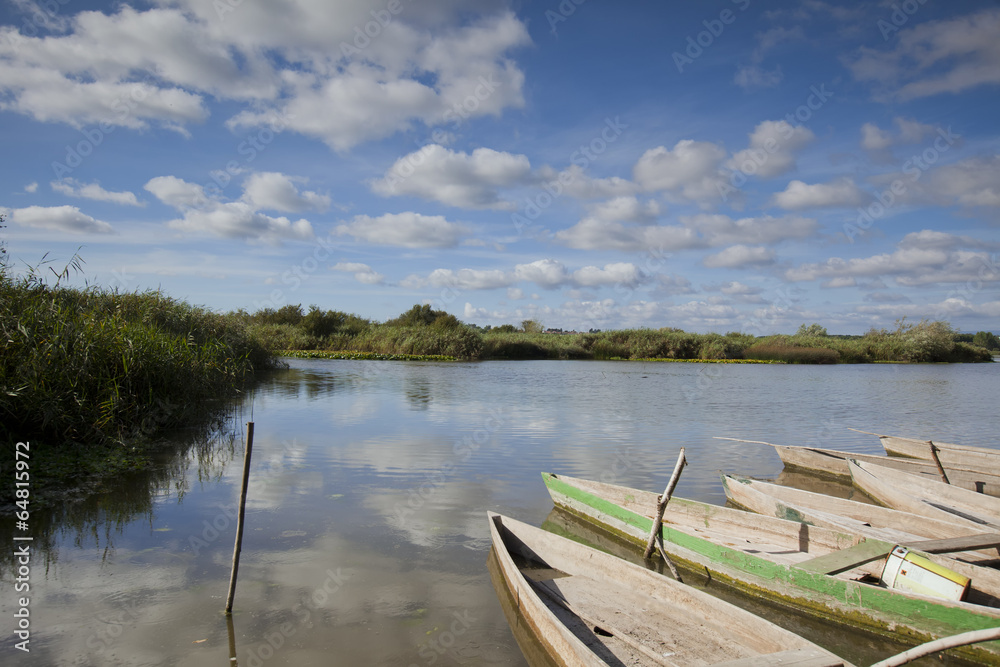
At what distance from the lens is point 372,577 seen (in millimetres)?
5633

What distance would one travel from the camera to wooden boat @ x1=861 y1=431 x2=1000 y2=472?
31.6 feet

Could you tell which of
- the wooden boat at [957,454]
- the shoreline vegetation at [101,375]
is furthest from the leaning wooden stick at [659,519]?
the shoreline vegetation at [101,375]

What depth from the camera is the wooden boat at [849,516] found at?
6186 millimetres

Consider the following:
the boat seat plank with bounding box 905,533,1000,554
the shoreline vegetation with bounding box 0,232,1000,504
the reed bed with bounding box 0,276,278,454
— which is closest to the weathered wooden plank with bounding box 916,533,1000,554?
the boat seat plank with bounding box 905,533,1000,554

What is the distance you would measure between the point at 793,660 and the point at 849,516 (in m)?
4.29

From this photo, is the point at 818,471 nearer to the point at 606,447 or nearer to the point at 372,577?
the point at 606,447

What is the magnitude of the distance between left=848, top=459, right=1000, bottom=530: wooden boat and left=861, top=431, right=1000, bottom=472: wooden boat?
128 centimetres

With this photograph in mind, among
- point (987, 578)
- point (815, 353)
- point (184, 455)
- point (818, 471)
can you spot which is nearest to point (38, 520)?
point (184, 455)

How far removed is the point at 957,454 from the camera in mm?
10047

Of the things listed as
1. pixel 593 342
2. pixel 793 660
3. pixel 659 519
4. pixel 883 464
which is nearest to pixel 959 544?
pixel 659 519

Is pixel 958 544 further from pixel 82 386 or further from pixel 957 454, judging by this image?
pixel 82 386

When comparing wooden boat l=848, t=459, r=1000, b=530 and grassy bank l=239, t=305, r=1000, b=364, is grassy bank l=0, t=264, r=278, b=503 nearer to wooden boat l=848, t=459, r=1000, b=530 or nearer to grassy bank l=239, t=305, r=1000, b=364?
wooden boat l=848, t=459, r=1000, b=530

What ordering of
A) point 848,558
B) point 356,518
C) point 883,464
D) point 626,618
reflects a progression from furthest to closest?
point 883,464, point 356,518, point 848,558, point 626,618

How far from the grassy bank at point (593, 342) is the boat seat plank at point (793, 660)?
125ft
